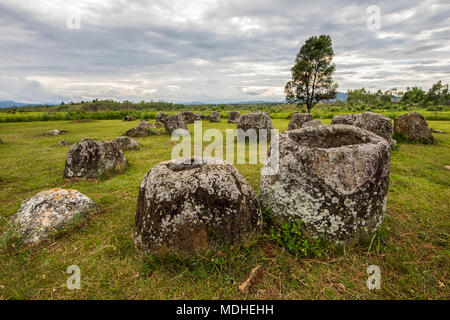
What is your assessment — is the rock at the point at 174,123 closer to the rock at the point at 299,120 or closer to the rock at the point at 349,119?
the rock at the point at 299,120

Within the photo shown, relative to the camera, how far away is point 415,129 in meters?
12.7

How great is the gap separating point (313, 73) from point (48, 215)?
34.8m

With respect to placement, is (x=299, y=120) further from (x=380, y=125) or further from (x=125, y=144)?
(x=125, y=144)

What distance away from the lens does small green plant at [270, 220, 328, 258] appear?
3604mm

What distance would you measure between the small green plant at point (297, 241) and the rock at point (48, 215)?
158 inches

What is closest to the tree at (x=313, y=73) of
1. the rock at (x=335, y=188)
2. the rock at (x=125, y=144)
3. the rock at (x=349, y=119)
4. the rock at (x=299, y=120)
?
the rock at (x=299, y=120)

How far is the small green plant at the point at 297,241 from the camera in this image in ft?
11.8

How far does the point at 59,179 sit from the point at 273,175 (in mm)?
7626

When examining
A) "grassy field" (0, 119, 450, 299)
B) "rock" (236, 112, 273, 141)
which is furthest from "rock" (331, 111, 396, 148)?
"grassy field" (0, 119, 450, 299)

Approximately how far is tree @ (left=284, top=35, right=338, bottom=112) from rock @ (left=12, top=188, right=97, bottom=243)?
31986 mm

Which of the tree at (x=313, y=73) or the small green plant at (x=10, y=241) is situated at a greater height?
the tree at (x=313, y=73)

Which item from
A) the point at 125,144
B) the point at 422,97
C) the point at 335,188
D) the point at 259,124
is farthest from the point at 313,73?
the point at 422,97
